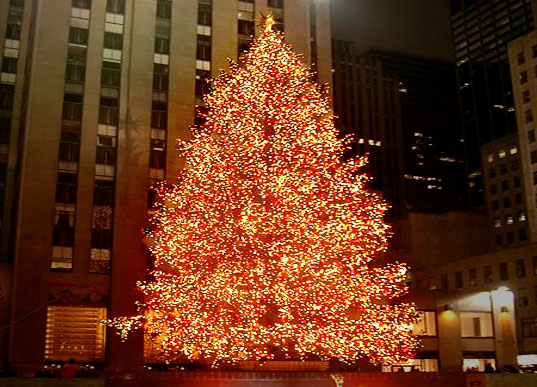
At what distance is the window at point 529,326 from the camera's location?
3135 inches

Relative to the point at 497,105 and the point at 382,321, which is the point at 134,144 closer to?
the point at 382,321

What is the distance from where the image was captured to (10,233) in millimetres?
51781

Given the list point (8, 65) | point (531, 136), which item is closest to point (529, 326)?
point (531, 136)

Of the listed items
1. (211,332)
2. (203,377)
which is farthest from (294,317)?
(203,377)

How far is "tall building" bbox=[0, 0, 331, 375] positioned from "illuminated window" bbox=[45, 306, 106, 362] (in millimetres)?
66

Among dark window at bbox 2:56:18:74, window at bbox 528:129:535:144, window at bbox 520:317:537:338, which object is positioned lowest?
window at bbox 520:317:537:338

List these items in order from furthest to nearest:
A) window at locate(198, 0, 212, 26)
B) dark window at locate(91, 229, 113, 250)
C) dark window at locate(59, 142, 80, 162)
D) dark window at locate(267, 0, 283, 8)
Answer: dark window at locate(267, 0, 283, 8) → window at locate(198, 0, 212, 26) → dark window at locate(59, 142, 80, 162) → dark window at locate(91, 229, 113, 250)

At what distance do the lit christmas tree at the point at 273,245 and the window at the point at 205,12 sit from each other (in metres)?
22.8

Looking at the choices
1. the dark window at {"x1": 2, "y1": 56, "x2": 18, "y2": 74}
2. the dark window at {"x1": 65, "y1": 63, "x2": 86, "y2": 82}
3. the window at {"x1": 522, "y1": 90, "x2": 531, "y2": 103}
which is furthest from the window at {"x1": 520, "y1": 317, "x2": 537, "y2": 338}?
the dark window at {"x1": 2, "y1": 56, "x2": 18, "y2": 74}

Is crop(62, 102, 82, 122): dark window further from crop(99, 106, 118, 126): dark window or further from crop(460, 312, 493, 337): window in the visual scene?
crop(460, 312, 493, 337): window

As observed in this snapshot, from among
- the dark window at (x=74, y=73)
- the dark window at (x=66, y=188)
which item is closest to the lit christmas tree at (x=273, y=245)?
the dark window at (x=66, y=188)

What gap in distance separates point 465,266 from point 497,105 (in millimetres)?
87283

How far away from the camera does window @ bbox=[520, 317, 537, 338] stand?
3135 inches

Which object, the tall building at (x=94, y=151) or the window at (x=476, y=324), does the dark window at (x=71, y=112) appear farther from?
the window at (x=476, y=324)
